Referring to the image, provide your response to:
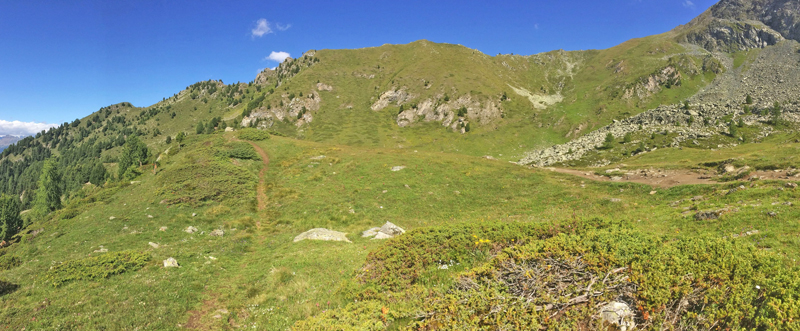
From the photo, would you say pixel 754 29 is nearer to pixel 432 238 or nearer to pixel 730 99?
pixel 730 99

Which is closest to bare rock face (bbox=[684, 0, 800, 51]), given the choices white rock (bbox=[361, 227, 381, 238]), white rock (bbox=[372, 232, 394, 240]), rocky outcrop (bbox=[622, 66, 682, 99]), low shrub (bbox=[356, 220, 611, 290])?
rocky outcrop (bbox=[622, 66, 682, 99])

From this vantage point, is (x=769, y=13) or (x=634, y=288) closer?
(x=634, y=288)

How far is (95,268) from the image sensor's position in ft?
51.7

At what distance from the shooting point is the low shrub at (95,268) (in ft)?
49.4

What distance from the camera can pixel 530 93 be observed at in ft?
493

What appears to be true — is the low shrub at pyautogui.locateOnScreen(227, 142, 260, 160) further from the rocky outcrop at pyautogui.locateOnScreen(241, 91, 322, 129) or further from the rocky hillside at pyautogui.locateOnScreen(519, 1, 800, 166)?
the rocky outcrop at pyautogui.locateOnScreen(241, 91, 322, 129)

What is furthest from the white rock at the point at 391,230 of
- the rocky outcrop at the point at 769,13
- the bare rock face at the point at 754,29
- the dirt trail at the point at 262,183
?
the rocky outcrop at the point at 769,13

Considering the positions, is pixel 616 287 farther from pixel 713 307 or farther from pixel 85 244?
pixel 85 244

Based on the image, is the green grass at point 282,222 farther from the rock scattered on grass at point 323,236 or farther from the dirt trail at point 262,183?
the rock scattered on grass at point 323,236

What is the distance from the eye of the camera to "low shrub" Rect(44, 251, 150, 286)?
15.1m

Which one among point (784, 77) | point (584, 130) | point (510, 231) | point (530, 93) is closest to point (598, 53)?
point (530, 93)

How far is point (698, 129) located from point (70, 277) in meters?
96.1

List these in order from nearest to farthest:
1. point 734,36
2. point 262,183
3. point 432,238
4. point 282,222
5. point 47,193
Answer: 1. point 432,238
2. point 282,222
3. point 262,183
4. point 47,193
5. point 734,36

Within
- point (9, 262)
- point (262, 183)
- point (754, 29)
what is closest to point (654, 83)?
point (754, 29)
